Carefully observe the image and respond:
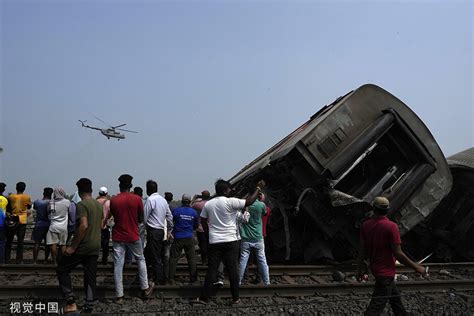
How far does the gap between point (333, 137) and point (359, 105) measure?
0.96 m

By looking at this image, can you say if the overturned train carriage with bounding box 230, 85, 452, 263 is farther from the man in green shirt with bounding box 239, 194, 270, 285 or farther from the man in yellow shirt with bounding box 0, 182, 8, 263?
the man in yellow shirt with bounding box 0, 182, 8, 263

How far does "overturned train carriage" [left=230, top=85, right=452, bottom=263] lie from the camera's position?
6691mm

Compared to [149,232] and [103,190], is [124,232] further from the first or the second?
[103,190]

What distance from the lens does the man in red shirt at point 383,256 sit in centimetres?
359

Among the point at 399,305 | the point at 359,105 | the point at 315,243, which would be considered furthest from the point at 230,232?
the point at 359,105

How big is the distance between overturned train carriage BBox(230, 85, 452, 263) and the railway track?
2.19 feet

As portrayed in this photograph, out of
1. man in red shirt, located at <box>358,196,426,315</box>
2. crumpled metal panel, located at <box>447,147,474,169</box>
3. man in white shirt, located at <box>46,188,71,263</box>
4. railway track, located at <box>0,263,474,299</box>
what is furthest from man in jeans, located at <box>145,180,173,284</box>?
crumpled metal panel, located at <box>447,147,474,169</box>

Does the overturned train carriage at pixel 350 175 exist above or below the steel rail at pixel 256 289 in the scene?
above

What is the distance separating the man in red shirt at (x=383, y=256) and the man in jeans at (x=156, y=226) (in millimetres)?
2973

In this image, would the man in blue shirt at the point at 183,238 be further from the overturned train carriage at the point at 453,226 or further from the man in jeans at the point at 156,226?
the overturned train carriage at the point at 453,226

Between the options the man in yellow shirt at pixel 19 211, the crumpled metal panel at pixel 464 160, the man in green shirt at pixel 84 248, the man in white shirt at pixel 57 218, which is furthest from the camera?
the crumpled metal panel at pixel 464 160

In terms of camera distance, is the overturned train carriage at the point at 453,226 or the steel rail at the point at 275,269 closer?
the steel rail at the point at 275,269

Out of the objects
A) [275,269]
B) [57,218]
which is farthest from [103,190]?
[275,269]

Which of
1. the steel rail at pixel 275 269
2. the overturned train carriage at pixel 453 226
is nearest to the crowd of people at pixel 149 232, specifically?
the steel rail at pixel 275 269
